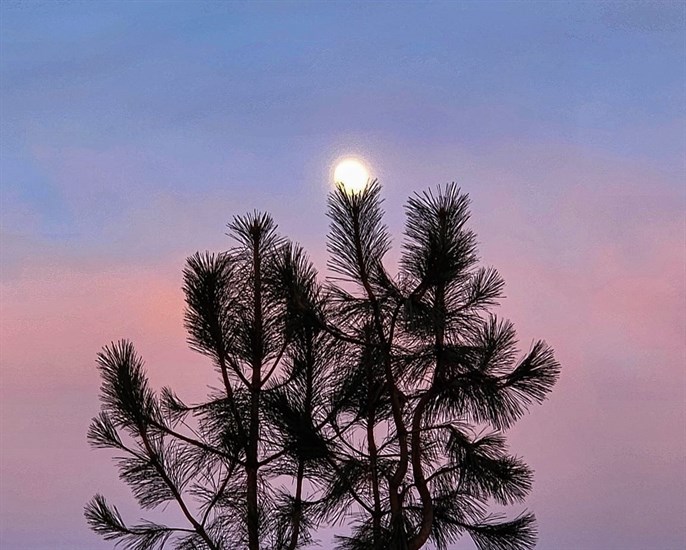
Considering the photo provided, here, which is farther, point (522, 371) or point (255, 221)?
point (255, 221)

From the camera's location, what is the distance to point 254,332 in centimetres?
690

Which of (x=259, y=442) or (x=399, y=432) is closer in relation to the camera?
(x=399, y=432)

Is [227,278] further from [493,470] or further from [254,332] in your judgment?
[493,470]

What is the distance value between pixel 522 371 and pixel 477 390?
0.35 meters

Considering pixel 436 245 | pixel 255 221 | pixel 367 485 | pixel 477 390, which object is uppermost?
pixel 255 221

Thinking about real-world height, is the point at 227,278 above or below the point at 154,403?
above

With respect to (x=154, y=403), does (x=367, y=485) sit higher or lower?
lower

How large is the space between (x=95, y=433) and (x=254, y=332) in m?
1.27

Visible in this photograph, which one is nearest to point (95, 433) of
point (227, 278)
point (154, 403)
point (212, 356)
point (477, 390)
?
point (154, 403)

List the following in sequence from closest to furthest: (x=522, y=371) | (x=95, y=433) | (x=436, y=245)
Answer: (x=436, y=245) → (x=522, y=371) → (x=95, y=433)

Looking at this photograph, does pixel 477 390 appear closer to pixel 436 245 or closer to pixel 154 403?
pixel 436 245

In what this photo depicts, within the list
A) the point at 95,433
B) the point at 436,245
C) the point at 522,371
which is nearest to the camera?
the point at 436,245

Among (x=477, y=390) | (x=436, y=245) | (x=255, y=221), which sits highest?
(x=255, y=221)

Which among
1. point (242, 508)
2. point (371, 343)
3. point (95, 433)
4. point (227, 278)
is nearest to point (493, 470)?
point (371, 343)
